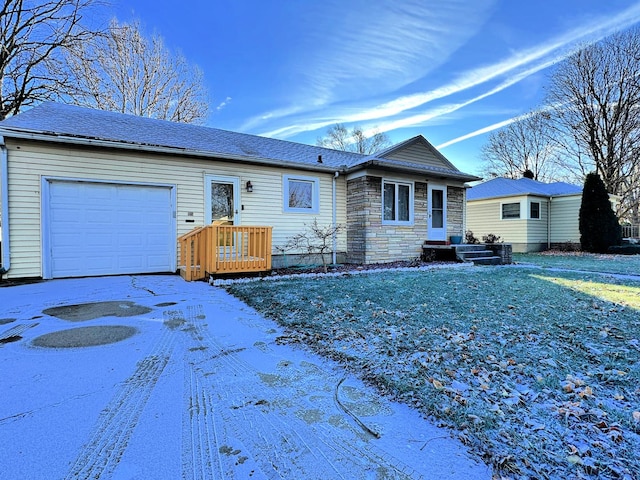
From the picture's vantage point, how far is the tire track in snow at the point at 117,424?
1385mm

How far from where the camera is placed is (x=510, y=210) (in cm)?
1574

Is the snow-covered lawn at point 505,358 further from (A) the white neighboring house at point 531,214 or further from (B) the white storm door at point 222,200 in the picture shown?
(A) the white neighboring house at point 531,214

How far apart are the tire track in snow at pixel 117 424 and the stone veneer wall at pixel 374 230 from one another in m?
7.13

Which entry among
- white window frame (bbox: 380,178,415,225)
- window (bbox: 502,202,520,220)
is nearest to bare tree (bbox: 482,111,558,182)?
window (bbox: 502,202,520,220)

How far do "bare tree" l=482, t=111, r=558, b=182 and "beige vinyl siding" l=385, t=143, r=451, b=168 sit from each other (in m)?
17.9

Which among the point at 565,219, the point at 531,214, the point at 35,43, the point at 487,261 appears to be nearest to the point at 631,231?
the point at 565,219

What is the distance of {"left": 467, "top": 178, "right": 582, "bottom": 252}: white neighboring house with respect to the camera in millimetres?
15219

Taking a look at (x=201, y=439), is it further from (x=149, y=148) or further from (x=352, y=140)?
(x=352, y=140)

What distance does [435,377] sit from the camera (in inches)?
86.4

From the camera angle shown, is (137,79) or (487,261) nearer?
(487,261)

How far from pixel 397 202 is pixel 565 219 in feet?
37.3

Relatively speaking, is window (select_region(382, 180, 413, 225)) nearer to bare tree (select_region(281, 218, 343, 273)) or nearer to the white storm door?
bare tree (select_region(281, 218, 343, 273))

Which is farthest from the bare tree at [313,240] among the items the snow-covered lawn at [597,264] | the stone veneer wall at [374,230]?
the snow-covered lawn at [597,264]

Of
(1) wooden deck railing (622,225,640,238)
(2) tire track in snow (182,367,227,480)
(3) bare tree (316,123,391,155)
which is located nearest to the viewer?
(2) tire track in snow (182,367,227,480)
